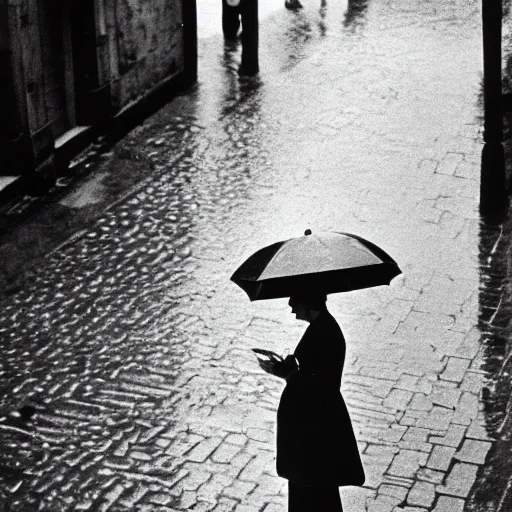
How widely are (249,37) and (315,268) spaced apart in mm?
10949

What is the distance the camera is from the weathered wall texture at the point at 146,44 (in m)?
14.3

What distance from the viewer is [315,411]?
19.1ft

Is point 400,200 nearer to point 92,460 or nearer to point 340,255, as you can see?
point 92,460

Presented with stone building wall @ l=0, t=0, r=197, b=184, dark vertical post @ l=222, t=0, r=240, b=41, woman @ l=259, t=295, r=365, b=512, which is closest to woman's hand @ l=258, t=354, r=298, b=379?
woman @ l=259, t=295, r=365, b=512

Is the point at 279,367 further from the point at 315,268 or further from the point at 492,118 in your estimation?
the point at 492,118

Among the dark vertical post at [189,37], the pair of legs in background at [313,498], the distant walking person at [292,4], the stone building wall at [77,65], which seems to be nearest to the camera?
the pair of legs in background at [313,498]

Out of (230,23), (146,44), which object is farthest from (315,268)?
(230,23)

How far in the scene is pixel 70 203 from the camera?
40.2 feet

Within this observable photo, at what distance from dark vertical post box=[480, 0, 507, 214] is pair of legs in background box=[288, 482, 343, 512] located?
606 centimetres

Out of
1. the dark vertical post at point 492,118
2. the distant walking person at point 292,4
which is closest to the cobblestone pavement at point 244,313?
the dark vertical post at point 492,118

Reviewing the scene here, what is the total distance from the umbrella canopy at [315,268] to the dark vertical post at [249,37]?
1037 centimetres

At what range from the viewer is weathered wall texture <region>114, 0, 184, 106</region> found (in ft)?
46.8

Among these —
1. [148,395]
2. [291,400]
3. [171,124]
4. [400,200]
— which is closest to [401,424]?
[148,395]

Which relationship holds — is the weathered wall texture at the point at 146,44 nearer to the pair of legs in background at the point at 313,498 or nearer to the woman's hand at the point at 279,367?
the woman's hand at the point at 279,367
